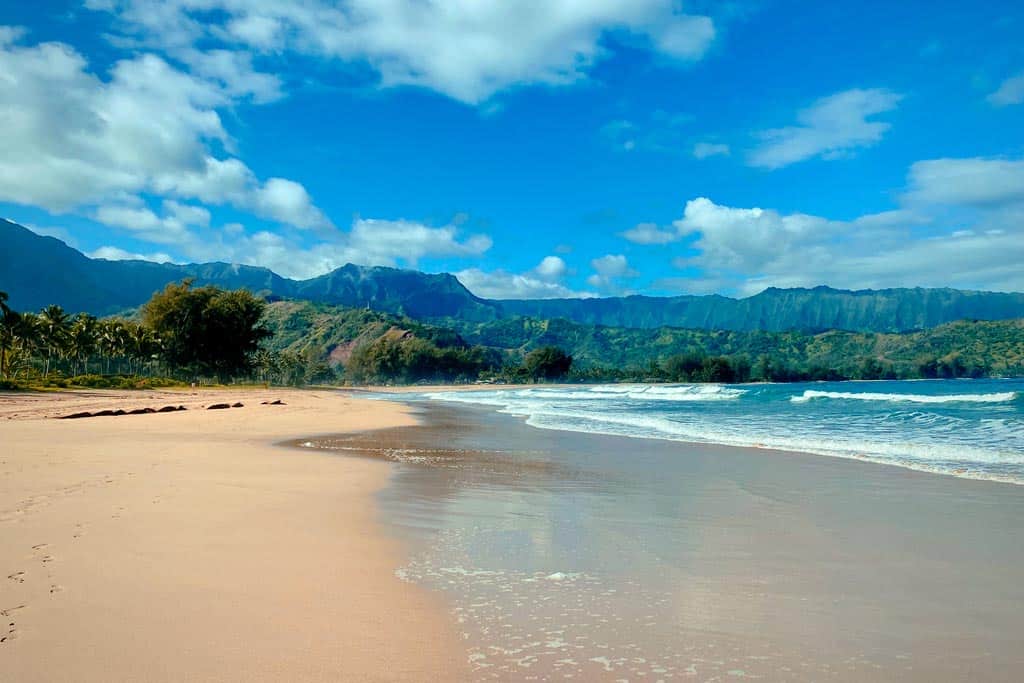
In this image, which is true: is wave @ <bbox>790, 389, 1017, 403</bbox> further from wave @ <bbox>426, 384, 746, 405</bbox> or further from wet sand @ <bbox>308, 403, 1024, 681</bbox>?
wet sand @ <bbox>308, 403, 1024, 681</bbox>

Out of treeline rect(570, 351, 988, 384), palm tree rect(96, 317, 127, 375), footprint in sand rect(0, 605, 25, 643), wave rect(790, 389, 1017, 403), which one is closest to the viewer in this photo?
footprint in sand rect(0, 605, 25, 643)

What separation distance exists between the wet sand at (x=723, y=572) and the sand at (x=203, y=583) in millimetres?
484

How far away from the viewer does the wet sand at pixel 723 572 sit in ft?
12.4

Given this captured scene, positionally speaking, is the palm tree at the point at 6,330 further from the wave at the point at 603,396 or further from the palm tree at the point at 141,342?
the wave at the point at 603,396

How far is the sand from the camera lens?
11.5 feet

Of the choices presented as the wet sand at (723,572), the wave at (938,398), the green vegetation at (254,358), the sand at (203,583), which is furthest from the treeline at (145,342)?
the wave at (938,398)

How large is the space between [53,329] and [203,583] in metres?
69.5

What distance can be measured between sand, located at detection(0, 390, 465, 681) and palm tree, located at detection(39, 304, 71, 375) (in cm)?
6017

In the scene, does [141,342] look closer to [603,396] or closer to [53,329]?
[53,329]

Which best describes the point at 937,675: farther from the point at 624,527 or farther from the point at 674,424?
the point at 674,424

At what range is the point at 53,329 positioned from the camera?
6097 cm

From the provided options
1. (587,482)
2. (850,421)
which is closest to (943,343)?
(850,421)

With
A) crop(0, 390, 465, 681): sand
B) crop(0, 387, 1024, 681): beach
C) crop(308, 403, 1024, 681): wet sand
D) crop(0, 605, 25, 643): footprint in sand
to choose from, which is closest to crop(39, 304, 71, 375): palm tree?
crop(0, 387, 1024, 681): beach

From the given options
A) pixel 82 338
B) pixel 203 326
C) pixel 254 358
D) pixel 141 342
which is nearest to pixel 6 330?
pixel 82 338
